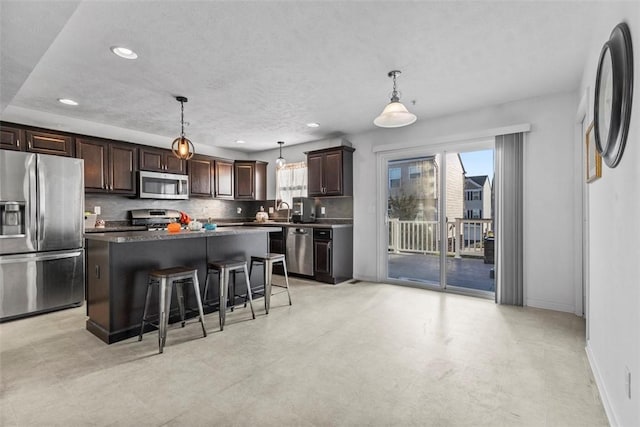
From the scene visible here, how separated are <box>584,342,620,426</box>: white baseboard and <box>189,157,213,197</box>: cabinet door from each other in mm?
5833

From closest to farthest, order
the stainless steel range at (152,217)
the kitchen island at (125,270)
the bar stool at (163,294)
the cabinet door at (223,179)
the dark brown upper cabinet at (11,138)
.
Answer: the bar stool at (163,294), the kitchen island at (125,270), the dark brown upper cabinet at (11,138), the stainless steel range at (152,217), the cabinet door at (223,179)

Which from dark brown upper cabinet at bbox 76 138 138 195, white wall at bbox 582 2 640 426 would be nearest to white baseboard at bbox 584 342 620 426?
white wall at bbox 582 2 640 426

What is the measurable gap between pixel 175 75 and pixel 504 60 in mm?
3135

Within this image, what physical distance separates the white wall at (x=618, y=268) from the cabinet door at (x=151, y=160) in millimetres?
5607

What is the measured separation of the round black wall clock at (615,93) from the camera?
1.38 m

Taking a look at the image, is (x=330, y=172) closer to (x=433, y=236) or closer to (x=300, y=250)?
(x=300, y=250)

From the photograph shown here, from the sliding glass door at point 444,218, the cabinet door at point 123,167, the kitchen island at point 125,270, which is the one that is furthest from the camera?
the cabinet door at point 123,167

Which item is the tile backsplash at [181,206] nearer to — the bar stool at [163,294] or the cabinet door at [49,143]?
the cabinet door at [49,143]

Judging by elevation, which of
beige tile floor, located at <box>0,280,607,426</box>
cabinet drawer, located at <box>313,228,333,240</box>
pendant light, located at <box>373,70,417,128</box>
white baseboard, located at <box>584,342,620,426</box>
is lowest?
beige tile floor, located at <box>0,280,607,426</box>

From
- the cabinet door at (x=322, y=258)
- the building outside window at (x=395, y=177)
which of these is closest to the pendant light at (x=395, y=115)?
the building outside window at (x=395, y=177)

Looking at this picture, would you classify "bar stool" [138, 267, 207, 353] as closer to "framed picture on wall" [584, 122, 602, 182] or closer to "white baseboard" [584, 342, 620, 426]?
"white baseboard" [584, 342, 620, 426]

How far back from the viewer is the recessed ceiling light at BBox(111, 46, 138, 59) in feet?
8.54

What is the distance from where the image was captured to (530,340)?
2807 mm

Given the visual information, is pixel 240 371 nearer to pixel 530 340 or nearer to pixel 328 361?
pixel 328 361
